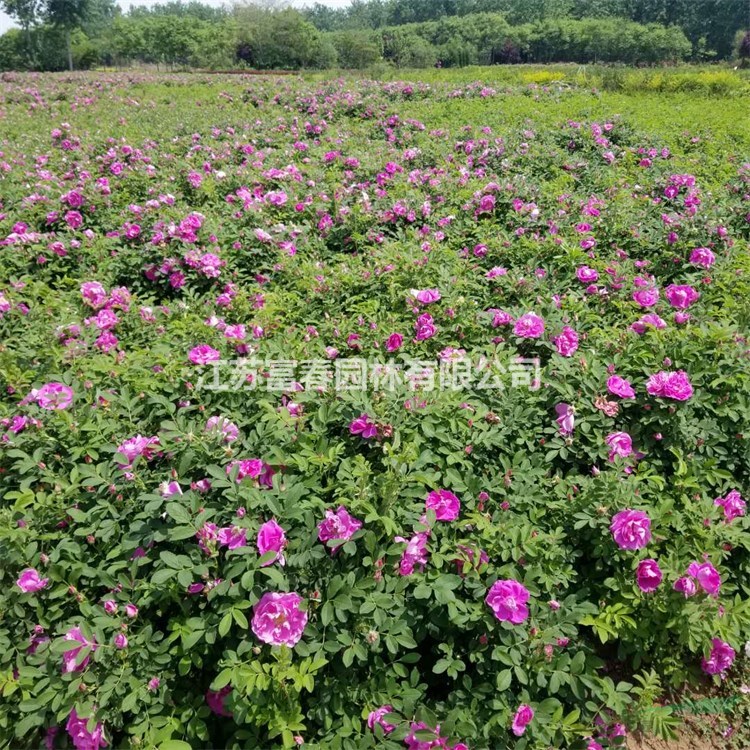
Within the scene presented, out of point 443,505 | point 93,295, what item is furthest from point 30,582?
point 93,295

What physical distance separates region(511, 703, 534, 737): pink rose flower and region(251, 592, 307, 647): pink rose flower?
65cm

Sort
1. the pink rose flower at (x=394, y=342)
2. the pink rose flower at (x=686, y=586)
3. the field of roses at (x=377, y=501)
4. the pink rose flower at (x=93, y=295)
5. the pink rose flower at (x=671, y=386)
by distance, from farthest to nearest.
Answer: the pink rose flower at (x=93, y=295) < the pink rose flower at (x=394, y=342) < the pink rose flower at (x=671, y=386) < the pink rose flower at (x=686, y=586) < the field of roses at (x=377, y=501)

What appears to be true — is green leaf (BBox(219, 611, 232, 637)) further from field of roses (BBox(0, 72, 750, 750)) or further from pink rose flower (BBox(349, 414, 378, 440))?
pink rose flower (BBox(349, 414, 378, 440))

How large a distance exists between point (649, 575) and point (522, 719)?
586 mm

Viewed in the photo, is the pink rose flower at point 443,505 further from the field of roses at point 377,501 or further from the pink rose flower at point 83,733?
the pink rose flower at point 83,733

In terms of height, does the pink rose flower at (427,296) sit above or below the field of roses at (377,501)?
above

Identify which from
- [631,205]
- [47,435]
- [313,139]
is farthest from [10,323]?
[313,139]

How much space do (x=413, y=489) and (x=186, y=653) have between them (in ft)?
2.73

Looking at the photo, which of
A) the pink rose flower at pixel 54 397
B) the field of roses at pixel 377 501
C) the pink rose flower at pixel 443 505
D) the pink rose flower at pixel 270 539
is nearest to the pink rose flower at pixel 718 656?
the field of roses at pixel 377 501

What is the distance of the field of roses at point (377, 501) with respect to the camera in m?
1.53

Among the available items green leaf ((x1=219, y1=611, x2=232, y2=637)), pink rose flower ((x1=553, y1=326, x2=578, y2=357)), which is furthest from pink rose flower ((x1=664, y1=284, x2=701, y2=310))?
green leaf ((x1=219, y1=611, x2=232, y2=637))

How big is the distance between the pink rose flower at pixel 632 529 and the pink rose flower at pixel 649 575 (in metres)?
0.07

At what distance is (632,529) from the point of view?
167 cm

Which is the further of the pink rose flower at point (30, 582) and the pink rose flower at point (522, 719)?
the pink rose flower at point (30, 582)
